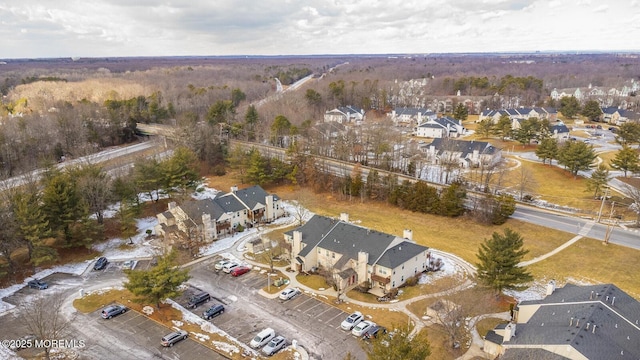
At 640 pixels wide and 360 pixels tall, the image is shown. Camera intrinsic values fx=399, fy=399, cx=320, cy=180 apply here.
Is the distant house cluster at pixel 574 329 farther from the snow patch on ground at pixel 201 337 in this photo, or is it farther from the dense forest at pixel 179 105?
the dense forest at pixel 179 105

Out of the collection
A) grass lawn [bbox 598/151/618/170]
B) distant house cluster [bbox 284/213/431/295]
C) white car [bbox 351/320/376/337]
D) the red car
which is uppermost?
distant house cluster [bbox 284/213/431/295]

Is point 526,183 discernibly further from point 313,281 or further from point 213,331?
point 213,331

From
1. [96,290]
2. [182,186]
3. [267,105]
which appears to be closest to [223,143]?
[182,186]

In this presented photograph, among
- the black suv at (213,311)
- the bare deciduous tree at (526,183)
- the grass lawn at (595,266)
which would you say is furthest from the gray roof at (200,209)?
the bare deciduous tree at (526,183)

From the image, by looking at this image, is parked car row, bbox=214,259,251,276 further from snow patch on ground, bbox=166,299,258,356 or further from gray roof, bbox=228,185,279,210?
gray roof, bbox=228,185,279,210

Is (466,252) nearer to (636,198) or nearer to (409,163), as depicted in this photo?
(636,198)

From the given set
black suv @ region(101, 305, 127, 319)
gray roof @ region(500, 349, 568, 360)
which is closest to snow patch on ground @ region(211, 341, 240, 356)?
black suv @ region(101, 305, 127, 319)
